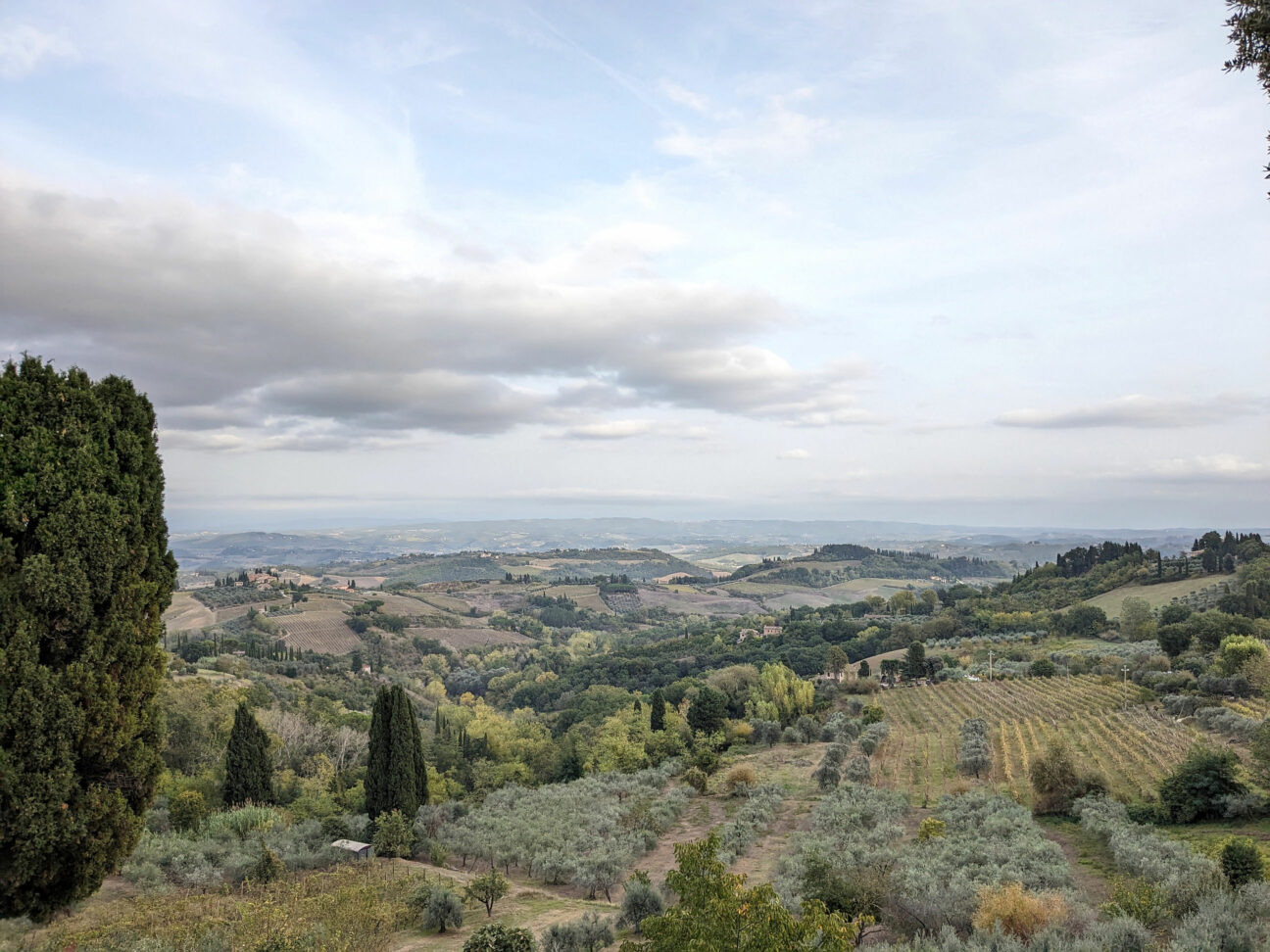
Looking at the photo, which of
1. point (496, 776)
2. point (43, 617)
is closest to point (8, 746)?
point (43, 617)

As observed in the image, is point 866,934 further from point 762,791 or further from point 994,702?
point 994,702

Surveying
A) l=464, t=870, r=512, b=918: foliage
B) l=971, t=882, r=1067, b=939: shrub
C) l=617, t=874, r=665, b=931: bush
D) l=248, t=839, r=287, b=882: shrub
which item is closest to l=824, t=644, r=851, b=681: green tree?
l=464, t=870, r=512, b=918: foliage

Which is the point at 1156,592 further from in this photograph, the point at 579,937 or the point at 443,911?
the point at 443,911

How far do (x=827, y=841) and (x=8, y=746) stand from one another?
71.4 feet

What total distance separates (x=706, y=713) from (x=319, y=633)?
94.8m

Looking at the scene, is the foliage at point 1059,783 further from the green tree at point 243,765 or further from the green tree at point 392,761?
the green tree at point 243,765

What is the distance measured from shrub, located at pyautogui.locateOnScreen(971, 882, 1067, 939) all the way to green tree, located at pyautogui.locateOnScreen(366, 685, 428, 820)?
24768mm

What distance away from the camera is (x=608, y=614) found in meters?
190

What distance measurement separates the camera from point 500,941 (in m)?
13.5

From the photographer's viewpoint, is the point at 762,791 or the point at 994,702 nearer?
the point at 762,791

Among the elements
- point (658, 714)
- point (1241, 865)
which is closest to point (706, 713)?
point (658, 714)

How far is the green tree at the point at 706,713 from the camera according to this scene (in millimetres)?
54438

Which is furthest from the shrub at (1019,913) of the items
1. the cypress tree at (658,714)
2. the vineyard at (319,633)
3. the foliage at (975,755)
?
the vineyard at (319,633)

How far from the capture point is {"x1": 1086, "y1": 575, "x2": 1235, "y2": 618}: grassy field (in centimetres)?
8831
